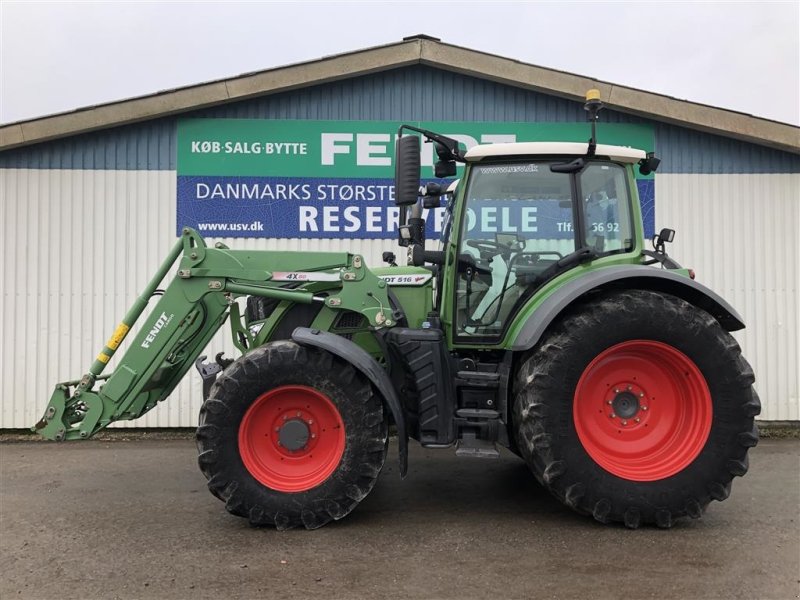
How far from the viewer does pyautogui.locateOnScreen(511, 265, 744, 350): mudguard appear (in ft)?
12.3

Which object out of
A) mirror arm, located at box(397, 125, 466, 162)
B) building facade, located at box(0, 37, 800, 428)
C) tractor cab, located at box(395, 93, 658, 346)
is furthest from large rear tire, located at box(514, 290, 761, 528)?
building facade, located at box(0, 37, 800, 428)

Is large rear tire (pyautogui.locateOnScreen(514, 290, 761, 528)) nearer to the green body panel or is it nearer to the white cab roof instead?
the green body panel

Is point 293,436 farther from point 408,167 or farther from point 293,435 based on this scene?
point 408,167

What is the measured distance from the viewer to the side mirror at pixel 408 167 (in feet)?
11.8

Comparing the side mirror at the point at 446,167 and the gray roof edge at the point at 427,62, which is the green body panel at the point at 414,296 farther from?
the gray roof edge at the point at 427,62

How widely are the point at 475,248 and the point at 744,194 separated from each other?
4536 mm

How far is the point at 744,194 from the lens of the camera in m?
7.00

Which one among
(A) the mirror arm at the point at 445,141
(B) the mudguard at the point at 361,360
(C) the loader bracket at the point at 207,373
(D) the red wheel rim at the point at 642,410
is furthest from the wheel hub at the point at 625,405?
(C) the loader bracket at the point at 207,373

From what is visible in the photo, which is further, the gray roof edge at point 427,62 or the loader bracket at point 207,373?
the gray roof edge at point 427,62

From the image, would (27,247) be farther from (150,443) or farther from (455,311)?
(455,311)

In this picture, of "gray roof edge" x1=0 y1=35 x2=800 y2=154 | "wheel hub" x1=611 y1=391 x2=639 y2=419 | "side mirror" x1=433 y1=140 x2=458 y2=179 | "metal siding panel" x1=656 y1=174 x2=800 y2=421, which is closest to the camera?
"wheel hub" x1=611 y1=391 x2=639 y2=419

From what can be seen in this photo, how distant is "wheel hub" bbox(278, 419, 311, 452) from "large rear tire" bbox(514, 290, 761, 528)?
1.37m

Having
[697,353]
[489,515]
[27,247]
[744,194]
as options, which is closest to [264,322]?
[489,515]

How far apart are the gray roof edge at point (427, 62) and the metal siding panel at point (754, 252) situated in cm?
61
